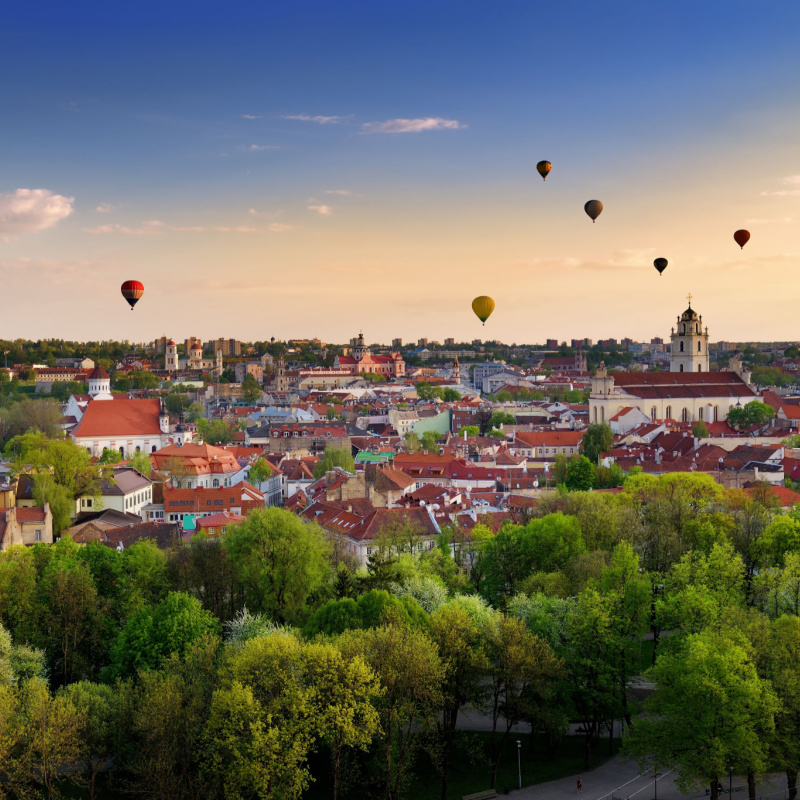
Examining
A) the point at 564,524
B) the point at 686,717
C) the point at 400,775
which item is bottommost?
the point at 400,775

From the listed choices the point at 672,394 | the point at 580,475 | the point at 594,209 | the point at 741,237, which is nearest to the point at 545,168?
the point at 594,209

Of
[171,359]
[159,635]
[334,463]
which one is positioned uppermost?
[171,359]

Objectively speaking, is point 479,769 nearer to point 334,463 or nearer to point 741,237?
point 741,237

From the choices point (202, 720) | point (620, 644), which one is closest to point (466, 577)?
point (620, 644)

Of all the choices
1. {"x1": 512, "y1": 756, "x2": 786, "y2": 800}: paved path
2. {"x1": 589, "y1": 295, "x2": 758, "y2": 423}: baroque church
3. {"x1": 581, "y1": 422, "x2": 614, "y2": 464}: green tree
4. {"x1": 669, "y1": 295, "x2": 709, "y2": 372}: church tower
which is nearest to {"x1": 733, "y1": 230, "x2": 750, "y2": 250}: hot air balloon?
{"x1": 581, "y1": 422, "x2": 614, "y2": 464}: green tree

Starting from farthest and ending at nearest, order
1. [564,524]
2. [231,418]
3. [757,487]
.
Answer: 1. [231,418]
2. [757,487]
3. [564,524]

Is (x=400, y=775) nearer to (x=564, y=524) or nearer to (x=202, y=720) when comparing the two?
(x=202, y=720)
